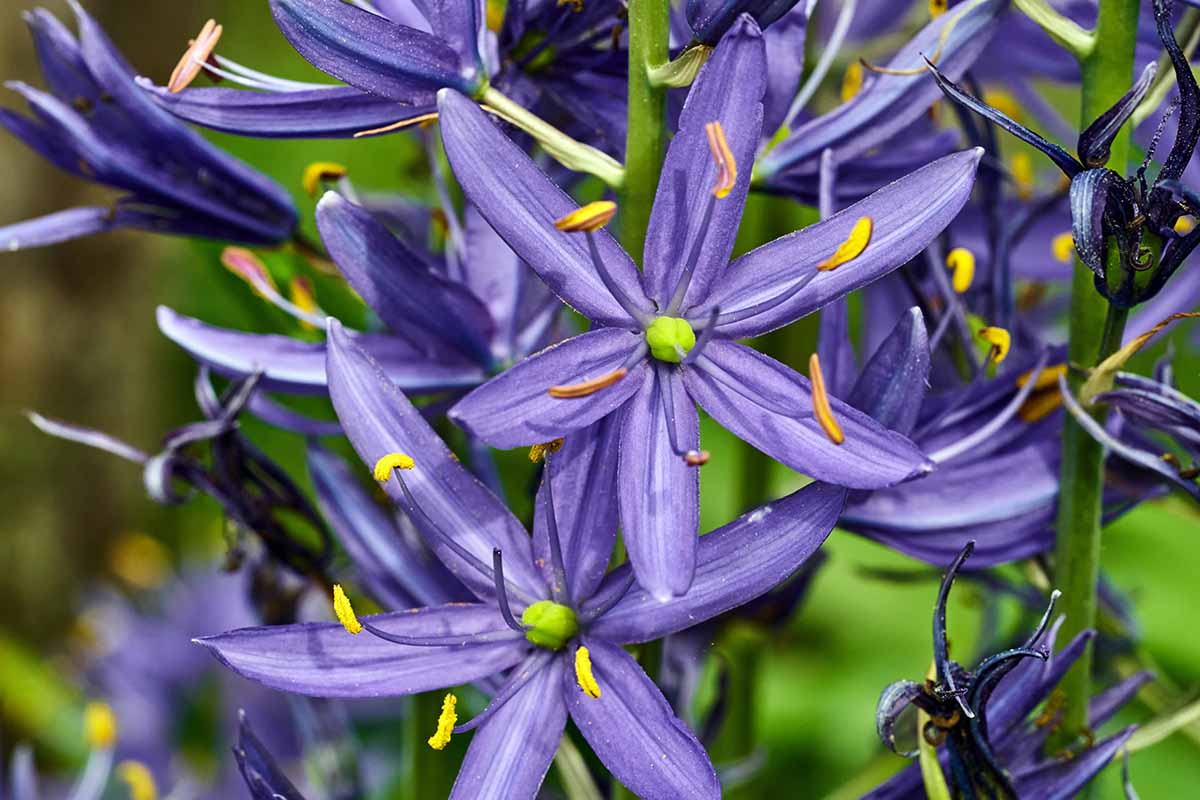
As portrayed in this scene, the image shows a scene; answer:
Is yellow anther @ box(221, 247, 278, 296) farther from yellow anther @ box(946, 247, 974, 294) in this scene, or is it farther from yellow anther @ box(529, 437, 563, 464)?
yellow anther @ box(946, 247, 974, 294)

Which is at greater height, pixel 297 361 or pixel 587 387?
pixel 297 361

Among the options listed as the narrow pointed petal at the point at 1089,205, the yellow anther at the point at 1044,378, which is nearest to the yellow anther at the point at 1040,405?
→ the yellow anther at the point at 1044,378

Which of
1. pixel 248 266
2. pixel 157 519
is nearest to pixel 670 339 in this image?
pixel 248 266

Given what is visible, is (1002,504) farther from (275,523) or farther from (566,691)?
(275,523)

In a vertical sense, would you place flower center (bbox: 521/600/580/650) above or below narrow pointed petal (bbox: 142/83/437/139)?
below

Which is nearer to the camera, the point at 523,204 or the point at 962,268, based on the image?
the point at 523,204

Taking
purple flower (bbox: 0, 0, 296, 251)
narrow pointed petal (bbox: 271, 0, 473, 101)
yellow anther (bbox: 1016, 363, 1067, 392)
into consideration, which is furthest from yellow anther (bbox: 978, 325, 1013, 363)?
purple flower (bbox: 0, 0, 296, 251)

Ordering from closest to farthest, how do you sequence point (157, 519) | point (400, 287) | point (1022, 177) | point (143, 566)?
1. point (400, 287)
2. point (1022, 177)
3. point (143, 566)
4. point (157, 519)

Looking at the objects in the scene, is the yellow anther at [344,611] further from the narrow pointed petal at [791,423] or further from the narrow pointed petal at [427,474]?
the narrow pointed petal at [791,423]

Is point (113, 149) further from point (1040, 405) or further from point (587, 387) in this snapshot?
point (1040, 405)
